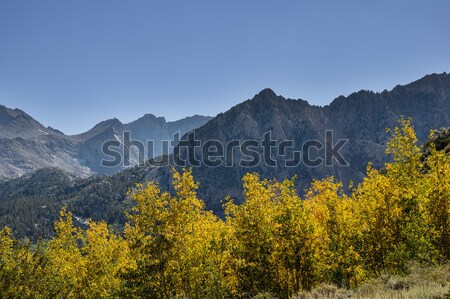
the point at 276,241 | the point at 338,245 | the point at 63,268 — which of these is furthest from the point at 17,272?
the point at 338,245

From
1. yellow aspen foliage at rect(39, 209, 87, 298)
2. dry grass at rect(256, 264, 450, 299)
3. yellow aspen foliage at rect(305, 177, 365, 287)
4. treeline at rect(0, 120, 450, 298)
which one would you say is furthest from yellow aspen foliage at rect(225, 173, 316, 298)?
yellow aspen foliage at rect(39, 209, 87, 298)

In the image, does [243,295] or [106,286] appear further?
[106,286]

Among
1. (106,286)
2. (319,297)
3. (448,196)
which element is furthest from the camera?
(106,286)

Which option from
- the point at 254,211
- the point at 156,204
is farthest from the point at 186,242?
the point at 254,211

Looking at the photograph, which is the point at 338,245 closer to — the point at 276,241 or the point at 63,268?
the point at 276,241

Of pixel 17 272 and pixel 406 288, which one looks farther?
pixel 17 272

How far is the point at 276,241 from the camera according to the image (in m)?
24.4

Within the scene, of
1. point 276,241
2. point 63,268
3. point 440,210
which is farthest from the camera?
point 63,268

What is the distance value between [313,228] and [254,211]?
4193mm

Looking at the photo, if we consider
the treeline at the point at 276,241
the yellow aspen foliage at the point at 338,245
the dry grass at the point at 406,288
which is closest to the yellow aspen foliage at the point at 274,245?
the treeline at the point at 276,241

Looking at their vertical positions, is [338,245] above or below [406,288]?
above

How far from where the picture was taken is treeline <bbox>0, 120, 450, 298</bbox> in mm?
23578

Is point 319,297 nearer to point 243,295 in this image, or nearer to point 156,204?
point 243,295

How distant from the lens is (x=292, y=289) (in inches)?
989
